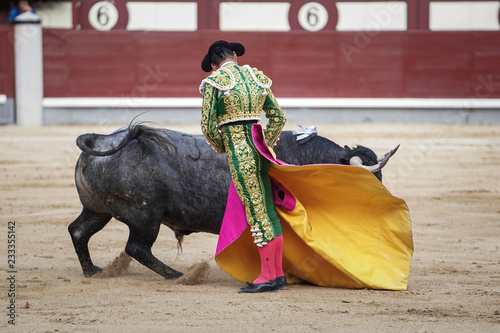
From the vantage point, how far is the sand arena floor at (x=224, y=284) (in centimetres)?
280

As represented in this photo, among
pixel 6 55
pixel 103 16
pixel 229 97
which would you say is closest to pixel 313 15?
pixel 103 16

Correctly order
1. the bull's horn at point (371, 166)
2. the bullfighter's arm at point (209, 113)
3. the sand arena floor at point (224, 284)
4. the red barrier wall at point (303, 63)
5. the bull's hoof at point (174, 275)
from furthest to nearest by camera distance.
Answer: the red barrier wall at point (303, 63)
the bull's hoof at point (174, 275)
the bull's horn at point (371, 166)
the bullfighter's arm at point (209, 113)
the sand arena floor at point (224, 284)

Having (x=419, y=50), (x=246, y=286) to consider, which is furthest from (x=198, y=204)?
(x=419, y=50)

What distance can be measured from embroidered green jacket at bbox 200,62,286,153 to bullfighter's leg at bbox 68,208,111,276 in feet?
2.63

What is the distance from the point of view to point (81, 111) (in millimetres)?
11055

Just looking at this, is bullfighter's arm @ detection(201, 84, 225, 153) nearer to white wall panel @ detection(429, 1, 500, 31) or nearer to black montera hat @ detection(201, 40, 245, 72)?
black montera hat @ detection(201, 40, 245, 72)

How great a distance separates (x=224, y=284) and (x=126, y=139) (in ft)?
2.55

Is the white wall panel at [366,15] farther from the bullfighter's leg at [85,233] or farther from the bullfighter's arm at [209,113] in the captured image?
the bullfighter's arm at [209,113]

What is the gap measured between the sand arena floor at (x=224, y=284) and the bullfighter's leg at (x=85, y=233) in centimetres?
6

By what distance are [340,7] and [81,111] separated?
4172mm

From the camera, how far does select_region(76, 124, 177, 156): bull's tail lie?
351cm

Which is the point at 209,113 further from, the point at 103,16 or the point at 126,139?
the point at 103,16

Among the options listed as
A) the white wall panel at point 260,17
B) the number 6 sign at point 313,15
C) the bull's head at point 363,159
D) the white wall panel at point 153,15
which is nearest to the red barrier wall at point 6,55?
the white wall panel at point 153,15

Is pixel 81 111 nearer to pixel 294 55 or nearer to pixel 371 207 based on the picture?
pixel 294 55
